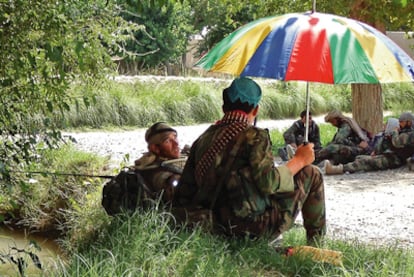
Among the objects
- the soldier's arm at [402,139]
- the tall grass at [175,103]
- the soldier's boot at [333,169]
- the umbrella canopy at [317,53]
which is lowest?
the tall grass at [175,103]

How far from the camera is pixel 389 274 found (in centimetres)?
427

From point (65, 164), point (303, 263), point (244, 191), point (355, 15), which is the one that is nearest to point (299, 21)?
point (244, 191)

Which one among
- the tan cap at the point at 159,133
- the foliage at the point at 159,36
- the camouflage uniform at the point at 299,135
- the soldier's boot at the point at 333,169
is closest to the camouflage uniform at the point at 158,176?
the tan cap at the point at 159,133

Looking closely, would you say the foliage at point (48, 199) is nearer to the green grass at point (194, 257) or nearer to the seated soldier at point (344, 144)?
the green grass at point (194, 257)

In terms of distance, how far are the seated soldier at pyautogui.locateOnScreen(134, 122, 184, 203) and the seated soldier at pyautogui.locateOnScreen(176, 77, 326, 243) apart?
0.34 m

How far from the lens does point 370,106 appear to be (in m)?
12.7

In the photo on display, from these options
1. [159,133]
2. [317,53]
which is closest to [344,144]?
[159,133]

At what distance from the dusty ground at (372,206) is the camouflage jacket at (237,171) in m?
1.49

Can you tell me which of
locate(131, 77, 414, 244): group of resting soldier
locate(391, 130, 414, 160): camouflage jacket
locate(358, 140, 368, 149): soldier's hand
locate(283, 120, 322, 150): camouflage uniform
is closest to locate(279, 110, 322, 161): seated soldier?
locate(283, 120, 322, 150): camouflage uniform

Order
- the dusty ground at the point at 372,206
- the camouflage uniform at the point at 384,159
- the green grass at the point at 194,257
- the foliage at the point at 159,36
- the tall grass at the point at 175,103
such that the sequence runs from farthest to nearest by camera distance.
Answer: the foliage at the point at 159,36 → the tall grass at the point at 175,103 → the camouflage uniform at the point at 384,159 → the dusty ground at the point at 372,206 → the green grass at the point at 194,257

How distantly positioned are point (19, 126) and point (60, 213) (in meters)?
3.02

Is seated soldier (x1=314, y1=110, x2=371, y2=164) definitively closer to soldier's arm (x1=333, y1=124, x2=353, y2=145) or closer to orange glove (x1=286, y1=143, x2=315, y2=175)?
soldier's arm (x1=333, y1=124, x2=353, y2=145)

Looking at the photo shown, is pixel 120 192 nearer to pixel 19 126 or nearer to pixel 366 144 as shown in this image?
pixel 19 126

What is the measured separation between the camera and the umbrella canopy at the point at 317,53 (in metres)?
4.81
